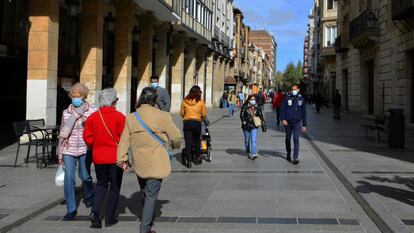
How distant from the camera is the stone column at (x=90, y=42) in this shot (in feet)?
62.3

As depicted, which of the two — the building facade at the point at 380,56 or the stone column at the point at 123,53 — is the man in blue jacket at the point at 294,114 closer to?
the building facade at the point at 380,56

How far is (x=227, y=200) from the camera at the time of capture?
7453 mm

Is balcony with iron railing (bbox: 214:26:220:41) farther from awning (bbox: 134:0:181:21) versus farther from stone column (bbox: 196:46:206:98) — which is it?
awning (bbox: 134:0:181:21)

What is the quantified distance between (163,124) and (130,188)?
3321 millimetres

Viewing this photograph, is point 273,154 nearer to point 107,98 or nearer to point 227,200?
point 227,200

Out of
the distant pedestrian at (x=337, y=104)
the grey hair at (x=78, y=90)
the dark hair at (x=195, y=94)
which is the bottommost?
the grey hair at (x=78, y=90)

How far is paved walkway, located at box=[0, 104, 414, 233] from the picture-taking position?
239 inches

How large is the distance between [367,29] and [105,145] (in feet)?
80.1

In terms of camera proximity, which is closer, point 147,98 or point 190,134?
point 147,98

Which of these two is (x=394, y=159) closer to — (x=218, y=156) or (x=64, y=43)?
(x=218, y=156)

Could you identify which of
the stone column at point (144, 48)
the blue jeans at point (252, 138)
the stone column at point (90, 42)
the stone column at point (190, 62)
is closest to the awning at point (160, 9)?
the stone column at point (144, 48)

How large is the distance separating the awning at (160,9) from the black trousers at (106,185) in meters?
17.8

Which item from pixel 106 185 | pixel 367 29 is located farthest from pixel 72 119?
pixel 367 29

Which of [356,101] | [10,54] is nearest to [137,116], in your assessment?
[10,54]
